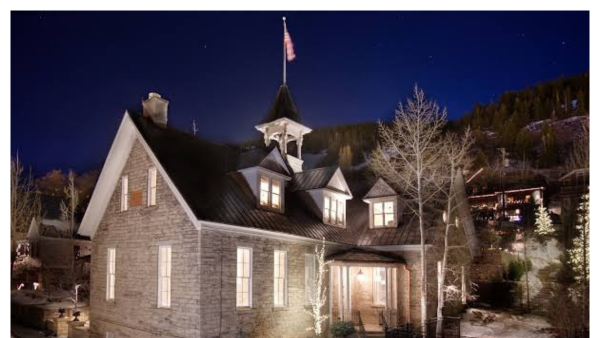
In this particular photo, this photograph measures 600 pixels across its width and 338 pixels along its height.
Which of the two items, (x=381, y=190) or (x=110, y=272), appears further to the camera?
(x=381, y=190)

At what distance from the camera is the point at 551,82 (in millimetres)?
159250

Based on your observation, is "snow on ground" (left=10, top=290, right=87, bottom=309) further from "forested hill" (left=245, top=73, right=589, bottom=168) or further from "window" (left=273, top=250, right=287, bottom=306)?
"forested hill" (left=245, top=73, right=589, bottom=168)

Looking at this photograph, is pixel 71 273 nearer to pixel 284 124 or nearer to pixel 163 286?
pixel 284 124

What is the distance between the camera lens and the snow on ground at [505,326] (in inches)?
777

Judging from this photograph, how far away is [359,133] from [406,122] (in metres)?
139

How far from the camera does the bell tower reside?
25688mm

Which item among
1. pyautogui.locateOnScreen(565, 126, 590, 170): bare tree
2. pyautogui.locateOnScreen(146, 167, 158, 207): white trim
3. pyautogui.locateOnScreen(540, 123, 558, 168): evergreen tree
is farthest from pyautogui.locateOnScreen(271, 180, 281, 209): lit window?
pyautogui.locateOnScreen(540, 123, 558, 168): evergreen tree

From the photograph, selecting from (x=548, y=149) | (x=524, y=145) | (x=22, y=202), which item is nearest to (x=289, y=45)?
(x=22, y=202)

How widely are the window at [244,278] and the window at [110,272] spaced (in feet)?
17.7

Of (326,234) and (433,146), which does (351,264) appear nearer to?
(326,234)

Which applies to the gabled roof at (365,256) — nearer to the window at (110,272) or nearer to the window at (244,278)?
the window at (244,278)

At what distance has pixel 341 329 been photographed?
1825 centimetres

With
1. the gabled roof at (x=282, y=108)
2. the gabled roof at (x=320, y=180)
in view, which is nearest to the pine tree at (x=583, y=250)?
the gabled roof at (x=320, y=180)

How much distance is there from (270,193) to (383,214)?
6.47m
